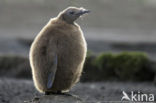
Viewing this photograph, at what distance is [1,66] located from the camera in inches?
480

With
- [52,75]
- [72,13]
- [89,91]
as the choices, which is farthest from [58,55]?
[89,91]

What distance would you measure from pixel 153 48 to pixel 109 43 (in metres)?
1.24

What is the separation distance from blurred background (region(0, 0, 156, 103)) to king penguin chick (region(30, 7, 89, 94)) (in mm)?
1437

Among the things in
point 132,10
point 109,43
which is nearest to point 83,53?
point 109,43

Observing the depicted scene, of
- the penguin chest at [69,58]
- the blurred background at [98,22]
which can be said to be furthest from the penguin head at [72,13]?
the blurred background at [98,22]

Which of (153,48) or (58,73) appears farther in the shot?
(153,48)

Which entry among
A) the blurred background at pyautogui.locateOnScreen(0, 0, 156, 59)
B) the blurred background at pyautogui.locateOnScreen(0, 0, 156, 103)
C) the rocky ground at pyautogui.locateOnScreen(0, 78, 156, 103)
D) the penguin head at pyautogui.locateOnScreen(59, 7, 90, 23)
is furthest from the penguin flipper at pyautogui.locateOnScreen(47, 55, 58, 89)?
the blurred background at pyautogui.locateOnScreen(0, 0, 156, 59)

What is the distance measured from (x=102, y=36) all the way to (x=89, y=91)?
731 centimetres

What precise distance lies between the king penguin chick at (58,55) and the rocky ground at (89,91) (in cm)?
104

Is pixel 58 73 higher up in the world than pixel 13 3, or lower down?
lower down

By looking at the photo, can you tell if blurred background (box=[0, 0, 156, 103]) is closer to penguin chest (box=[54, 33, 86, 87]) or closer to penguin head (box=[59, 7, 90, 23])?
penguin head (box=[59, 7, 90, 23])

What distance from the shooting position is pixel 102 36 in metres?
16.9

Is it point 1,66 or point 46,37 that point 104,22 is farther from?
point 46,37

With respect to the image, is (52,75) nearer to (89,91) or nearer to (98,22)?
(89,91)
